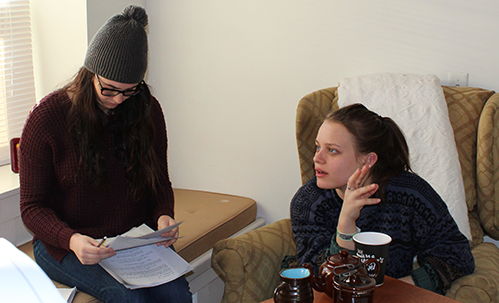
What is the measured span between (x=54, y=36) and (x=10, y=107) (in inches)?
15.8

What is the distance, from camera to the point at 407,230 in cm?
133

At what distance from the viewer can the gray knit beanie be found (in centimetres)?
132

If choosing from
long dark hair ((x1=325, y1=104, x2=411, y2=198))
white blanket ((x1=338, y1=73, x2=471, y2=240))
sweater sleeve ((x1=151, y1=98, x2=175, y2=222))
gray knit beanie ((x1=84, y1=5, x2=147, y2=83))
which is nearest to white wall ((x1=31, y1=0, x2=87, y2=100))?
sweater sleeve ((x1=151, y1=98, x2=175, y2=222))

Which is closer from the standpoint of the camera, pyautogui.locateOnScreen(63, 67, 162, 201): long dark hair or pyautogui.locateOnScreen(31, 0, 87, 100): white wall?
pyautogui.locateOnScreen(63, 67, 162, 201): long dark hair

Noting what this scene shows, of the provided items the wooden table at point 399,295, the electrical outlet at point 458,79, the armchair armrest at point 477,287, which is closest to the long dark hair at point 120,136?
the wooden table at point 399,295

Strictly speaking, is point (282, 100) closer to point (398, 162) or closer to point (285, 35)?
point (285, 35)

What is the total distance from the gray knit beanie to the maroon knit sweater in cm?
20

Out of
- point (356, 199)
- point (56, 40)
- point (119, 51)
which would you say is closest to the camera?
point (356, 199)

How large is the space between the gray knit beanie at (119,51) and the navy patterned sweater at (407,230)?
0.67 meters

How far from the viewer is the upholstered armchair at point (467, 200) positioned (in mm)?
1504

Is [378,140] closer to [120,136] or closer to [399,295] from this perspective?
[399,295]

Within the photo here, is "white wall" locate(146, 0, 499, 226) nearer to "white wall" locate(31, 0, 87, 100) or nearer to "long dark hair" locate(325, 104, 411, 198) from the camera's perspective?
"white wall" locate(31, 0, 87, 100)

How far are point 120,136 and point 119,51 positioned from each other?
307 mm

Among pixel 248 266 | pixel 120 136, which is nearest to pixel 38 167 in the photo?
pixel 120 136
